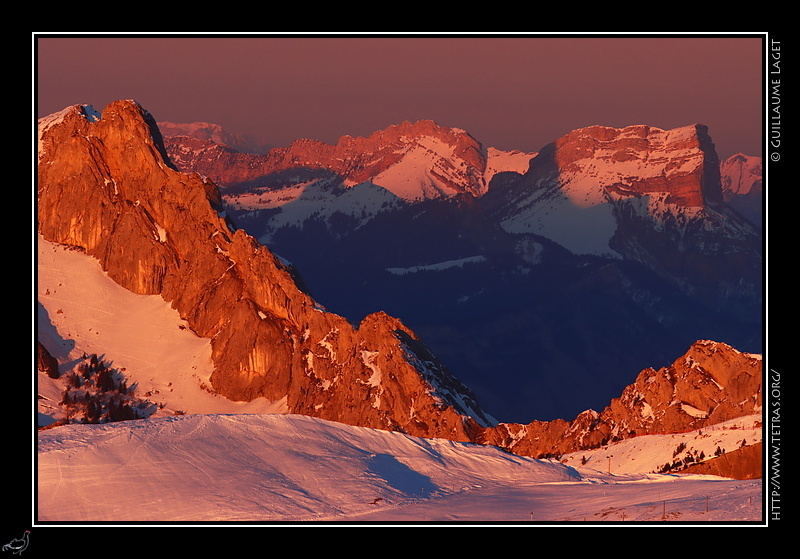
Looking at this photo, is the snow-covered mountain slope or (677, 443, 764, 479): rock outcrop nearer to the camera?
the snow-covered mountain slope

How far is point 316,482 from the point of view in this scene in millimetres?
105312

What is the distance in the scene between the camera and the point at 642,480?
11569 centimetres

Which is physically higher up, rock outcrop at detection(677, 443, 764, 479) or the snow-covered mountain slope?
the snow-covered mountain slope

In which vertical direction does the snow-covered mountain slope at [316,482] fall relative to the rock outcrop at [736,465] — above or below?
above

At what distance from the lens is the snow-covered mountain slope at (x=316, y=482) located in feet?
319

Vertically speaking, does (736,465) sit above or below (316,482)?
below

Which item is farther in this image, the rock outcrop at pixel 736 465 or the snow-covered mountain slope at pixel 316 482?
the rock outcrop at pixel 736 465

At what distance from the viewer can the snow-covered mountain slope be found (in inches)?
3824

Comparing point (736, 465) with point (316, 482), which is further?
point (736, 465)
